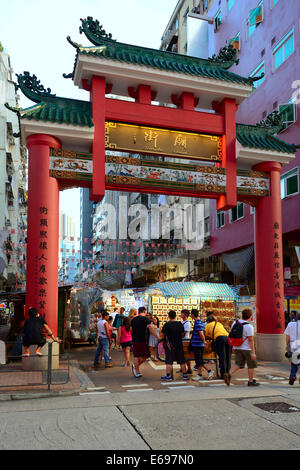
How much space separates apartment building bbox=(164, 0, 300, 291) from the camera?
69.2ft

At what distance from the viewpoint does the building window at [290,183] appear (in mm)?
20500

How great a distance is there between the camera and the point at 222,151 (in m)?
15.9

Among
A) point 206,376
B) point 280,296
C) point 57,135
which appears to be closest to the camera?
point 206,376

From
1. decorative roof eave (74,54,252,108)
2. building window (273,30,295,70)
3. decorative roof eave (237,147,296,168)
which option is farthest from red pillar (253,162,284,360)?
building window (273,30,295,70)

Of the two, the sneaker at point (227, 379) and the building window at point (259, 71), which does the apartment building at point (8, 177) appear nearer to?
the building window at point (259, 71)

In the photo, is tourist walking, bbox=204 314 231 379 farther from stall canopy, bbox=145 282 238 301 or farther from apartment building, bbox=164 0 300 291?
stall canopy, bbox=145 282 238 301

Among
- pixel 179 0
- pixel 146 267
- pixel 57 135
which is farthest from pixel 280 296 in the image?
pixel 179 0

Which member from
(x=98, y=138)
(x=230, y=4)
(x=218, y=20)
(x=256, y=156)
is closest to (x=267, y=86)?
(x=230, y=4)

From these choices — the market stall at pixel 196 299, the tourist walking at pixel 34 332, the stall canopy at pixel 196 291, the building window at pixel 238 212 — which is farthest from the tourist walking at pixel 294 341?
the building window at pixel 238 212

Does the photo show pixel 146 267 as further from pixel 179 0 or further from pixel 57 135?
pixel 57 135

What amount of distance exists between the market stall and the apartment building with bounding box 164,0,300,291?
143 inches

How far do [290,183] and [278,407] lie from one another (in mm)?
14690

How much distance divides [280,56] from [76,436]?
71.9ft

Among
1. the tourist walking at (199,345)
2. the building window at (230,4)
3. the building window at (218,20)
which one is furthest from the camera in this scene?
the building window at (218,20)
